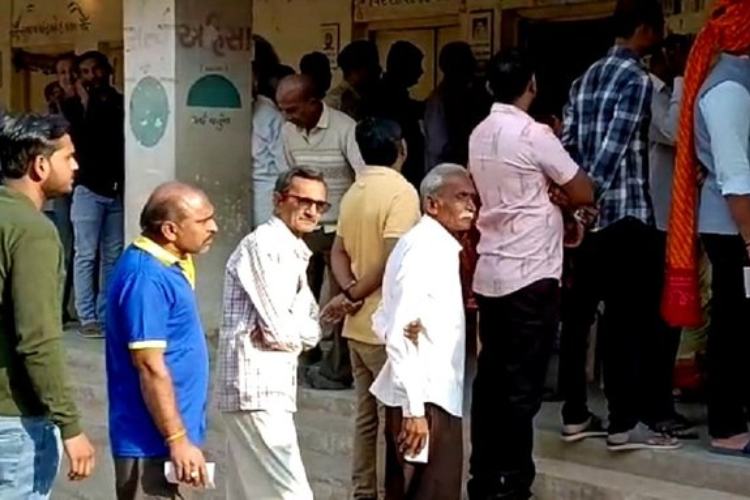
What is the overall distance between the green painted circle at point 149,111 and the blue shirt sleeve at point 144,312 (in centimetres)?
442

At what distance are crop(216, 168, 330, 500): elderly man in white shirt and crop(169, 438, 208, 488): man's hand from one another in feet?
2.07

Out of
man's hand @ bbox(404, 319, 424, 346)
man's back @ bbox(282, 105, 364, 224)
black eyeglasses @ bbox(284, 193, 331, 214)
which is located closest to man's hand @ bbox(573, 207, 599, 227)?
man's hand @ bbox(404, 319, 424, 346)

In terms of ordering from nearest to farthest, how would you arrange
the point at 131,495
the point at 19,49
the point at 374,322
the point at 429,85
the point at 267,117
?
the point at 131,495 < the point at 374,322 < the point at 267,117 < the point at 429,85 < the point at 19,49

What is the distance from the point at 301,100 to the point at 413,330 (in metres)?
2.41

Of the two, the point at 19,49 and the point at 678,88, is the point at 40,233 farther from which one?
the point at 19,49

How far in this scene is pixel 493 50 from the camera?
9820mm

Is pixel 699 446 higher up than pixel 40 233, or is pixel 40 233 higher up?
pixel 40 233

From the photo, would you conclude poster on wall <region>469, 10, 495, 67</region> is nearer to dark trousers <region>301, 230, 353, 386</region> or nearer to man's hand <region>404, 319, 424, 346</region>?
dark trousers <region>301, 230, 353, 386</region>

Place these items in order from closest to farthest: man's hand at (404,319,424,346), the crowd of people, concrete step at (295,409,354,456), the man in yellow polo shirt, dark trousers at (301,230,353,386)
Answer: the crowd of people < man's hand at (404,319,424,346) < the man in yellow polo shirt < concrete step at (295,409,354,456) < dark trousers at (301,230,353,386)

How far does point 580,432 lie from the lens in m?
6.31

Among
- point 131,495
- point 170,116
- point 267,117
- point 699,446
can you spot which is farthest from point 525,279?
point 170,116

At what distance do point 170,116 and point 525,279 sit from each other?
3.84 metres

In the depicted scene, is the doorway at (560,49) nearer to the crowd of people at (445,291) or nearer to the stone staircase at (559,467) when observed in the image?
the crowd of people at (445,291)

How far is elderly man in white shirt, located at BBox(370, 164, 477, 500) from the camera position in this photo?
17.6ft
